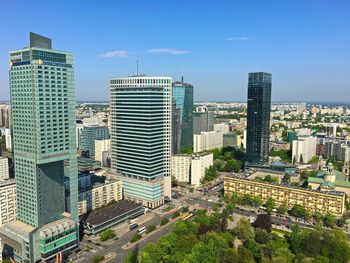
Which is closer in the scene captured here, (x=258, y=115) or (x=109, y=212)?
(x=109, y=212)

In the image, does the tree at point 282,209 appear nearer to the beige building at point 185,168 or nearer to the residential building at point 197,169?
the residential building at point 197,169

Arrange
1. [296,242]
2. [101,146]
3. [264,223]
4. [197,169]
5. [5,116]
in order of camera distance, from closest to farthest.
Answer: [296,242], [264,223], [197,169], [101,146], [5,116]

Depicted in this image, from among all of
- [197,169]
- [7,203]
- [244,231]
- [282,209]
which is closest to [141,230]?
[244,231]

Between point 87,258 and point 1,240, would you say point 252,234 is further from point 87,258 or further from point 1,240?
point 1,240

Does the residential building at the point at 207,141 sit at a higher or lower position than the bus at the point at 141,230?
higher

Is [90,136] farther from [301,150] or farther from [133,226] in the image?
[301,150]

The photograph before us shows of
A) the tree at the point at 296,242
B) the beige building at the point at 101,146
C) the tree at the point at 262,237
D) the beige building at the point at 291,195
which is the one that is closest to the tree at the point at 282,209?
the beige building at the point at 291,195

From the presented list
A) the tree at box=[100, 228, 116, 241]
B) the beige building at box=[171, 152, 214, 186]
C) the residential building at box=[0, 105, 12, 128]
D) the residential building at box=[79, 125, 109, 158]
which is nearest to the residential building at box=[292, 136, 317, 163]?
the beige building at box=[171, 152, 214, 186]

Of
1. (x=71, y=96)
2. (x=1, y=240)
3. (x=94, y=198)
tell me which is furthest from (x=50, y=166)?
(x=94, y=198)
